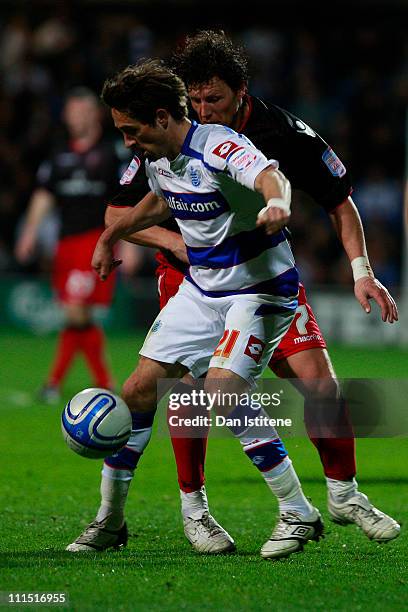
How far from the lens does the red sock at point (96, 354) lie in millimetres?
9844

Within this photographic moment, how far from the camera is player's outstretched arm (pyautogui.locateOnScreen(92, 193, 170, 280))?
4965mm

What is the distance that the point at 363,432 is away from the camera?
5641 mm

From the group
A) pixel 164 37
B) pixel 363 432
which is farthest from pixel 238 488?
pixel 164 37

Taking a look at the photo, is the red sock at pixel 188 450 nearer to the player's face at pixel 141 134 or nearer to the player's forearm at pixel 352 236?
the player's forearm at pixel 352 236

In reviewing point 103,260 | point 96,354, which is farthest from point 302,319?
point 96,354

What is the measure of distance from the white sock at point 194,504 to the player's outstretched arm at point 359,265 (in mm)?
1086

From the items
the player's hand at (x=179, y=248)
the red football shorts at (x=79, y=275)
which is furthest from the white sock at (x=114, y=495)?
the red football shorts at (x=79, y=275)

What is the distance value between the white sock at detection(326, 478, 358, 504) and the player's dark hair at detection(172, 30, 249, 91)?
5.73ft

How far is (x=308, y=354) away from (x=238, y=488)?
167 centimetres

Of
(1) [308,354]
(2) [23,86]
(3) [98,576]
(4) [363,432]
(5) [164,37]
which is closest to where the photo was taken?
(3) [98,576]

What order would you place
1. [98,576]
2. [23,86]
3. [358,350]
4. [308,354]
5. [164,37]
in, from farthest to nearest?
[164,37]
[23,86]
[358,350]
[308,354]
[98,576]

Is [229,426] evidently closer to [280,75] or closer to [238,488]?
[238,488]

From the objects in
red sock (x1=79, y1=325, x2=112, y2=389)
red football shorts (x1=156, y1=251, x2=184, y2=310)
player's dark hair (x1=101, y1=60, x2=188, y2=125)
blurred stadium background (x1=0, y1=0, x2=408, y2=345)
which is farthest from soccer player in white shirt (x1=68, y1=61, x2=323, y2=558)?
blurred stadium background (x1=0, y1=0, x2=408, y2=345)

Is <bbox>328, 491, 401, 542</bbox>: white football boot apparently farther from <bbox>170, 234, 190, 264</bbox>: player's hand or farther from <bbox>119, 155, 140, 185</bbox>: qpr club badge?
<bbox>119, 155, 140, 185</bbox>: qpr club badge
